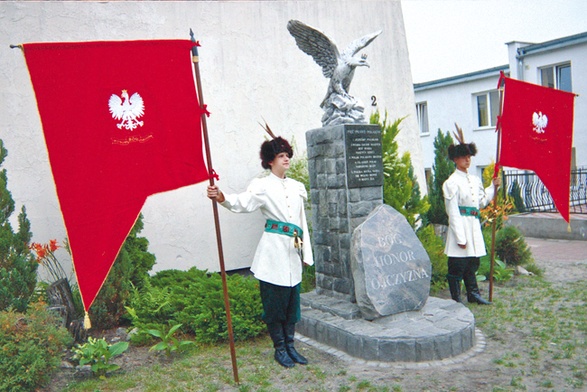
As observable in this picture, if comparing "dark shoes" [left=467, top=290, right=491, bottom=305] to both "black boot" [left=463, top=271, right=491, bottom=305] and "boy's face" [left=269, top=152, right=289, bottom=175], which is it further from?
"boy's face" [left=269, top=152, right=289, bottom=175]

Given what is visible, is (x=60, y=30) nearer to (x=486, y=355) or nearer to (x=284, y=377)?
(x=284, y=377)

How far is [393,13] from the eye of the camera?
958 centimetres

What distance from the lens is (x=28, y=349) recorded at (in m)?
3.94

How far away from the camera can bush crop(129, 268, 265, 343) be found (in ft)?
16.9

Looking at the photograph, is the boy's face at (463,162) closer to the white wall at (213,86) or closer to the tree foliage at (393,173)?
the tree foliage at (393,173)

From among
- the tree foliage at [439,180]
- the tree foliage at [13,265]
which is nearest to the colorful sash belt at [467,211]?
the tree foliage at [439,180]

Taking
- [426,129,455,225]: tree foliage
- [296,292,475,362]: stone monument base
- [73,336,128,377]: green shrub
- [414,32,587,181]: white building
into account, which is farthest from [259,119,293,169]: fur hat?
[414,32,587,181]: white building

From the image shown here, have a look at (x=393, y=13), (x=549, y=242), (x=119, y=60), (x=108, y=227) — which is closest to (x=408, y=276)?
(x=108, y=227)

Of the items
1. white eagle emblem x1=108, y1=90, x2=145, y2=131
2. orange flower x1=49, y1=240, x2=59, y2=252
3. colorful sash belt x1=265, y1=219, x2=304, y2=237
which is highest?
white eagle emblem x1=108, y1=90, x2=145, y2=131

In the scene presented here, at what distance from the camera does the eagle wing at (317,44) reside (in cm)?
564

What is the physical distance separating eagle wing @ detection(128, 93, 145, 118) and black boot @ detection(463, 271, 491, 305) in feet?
14.0

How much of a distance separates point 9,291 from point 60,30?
10.8 ft

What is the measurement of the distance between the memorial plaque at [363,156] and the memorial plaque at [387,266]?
38 cm

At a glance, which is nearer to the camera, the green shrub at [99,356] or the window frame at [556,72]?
the green shrub at [99,356]
